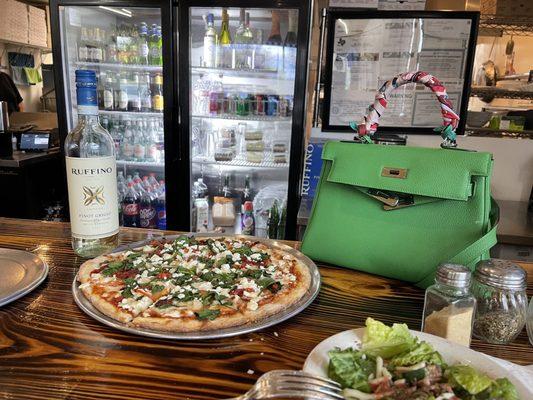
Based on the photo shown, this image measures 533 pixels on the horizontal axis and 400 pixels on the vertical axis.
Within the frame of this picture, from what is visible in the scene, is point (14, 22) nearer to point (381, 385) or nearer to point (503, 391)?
point (381, 385)

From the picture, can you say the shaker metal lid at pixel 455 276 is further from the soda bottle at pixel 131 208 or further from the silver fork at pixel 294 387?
the soda bottle at pixel 131 208

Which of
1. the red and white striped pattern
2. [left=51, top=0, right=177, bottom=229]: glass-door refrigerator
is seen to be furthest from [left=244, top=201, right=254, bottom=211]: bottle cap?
the red and white striped pattern

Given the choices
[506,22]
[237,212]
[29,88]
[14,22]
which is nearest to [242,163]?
[237,212]

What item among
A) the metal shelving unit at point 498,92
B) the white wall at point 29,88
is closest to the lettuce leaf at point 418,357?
the metal shelving unit at point 498,92

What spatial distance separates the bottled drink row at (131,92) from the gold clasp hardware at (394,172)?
Answer: 2275 mm

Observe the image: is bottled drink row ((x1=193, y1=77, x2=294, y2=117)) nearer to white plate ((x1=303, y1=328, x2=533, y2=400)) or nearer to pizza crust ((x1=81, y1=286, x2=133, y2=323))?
→ pizza crust ((x1=81, y1=286, x2=133, y2=323))

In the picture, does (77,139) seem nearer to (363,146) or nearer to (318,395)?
(363,146)

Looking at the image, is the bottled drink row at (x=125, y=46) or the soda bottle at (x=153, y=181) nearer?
the bottled drink row at (x=125, y=46)

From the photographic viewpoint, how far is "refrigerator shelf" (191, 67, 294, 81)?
2.84m

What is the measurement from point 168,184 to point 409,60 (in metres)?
1.75

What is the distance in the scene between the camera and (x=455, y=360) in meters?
0.65

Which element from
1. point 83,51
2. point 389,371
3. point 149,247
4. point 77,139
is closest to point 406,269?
point 389,371

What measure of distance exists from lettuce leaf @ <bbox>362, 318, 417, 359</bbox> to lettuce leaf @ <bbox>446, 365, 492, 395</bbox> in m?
0.07

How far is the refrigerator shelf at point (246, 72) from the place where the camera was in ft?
9.32
